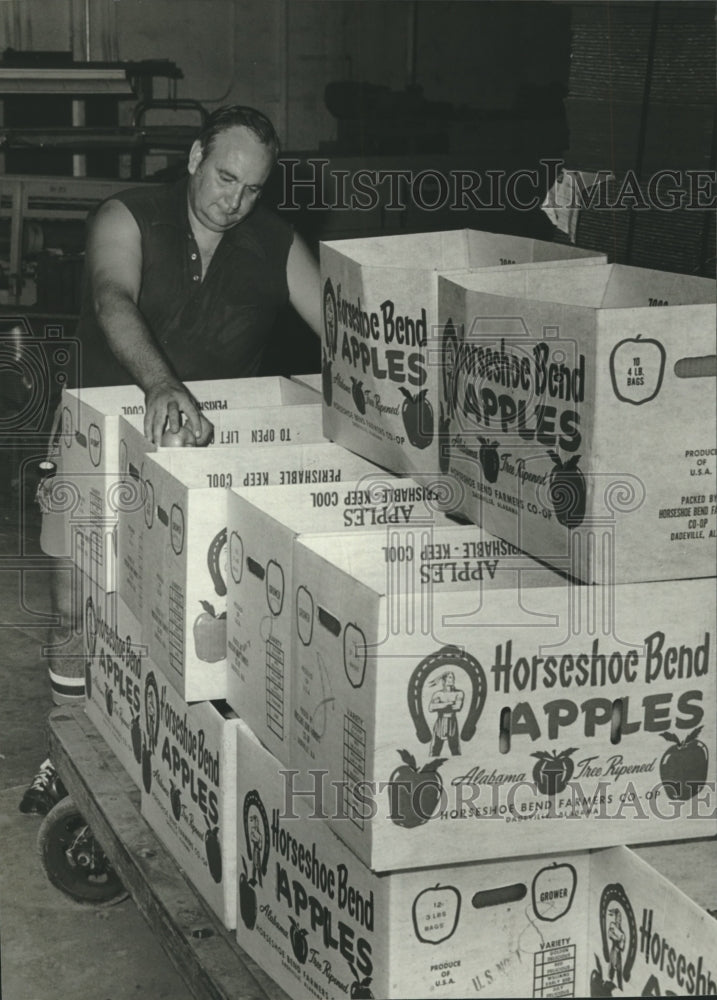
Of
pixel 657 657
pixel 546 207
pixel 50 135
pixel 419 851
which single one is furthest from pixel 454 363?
pixel 50 135

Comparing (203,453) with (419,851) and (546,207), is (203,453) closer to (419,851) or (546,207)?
(419,851)

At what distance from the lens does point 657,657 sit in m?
1.71

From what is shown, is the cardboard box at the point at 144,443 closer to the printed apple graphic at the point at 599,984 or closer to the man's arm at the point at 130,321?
the man's arm at the point at 130,321

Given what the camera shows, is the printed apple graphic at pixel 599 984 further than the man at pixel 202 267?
No

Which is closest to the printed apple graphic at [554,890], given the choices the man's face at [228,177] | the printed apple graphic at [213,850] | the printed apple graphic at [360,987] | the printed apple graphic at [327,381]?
the printed apple graphic at [360,987]

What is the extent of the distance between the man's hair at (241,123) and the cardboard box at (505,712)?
1.31 m

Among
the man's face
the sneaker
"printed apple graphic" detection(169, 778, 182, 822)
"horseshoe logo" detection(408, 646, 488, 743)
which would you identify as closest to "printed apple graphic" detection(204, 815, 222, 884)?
"printed apple graphic" detection(169, 778, 182, 822)

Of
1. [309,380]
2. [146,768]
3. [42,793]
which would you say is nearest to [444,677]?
[146,768]

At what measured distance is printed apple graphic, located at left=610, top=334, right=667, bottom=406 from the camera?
5.21 ft

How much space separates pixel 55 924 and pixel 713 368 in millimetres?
2097

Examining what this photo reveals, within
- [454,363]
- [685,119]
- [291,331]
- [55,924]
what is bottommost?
[55,924]

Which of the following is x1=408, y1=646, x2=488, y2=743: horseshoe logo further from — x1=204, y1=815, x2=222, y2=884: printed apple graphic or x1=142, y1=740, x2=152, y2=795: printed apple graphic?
x1=142, y1=740, x2=152, y2=795: printed apple graphic

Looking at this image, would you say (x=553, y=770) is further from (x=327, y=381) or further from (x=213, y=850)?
(x=327, y=381)

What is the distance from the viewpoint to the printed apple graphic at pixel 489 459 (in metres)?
1.88
